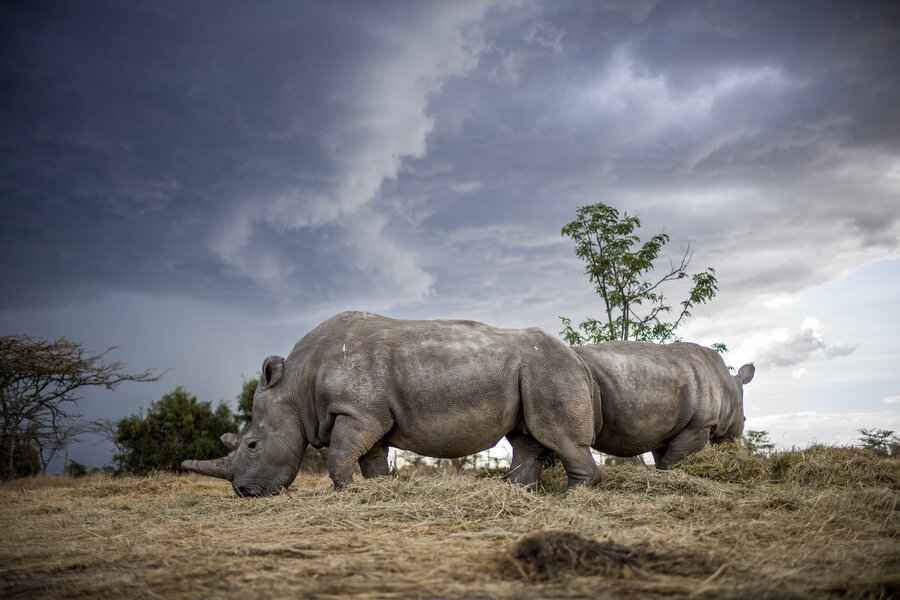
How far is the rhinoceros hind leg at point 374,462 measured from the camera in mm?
6848

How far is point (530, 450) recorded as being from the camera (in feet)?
21.7

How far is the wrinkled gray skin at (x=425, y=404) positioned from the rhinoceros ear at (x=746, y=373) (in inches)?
144

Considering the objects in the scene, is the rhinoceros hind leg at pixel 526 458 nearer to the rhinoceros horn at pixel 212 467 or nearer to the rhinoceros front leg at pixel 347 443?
the rhinoceros front leg at pixel 347 443

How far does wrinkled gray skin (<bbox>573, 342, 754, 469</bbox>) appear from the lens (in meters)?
7.00

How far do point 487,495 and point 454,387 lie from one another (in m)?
1.73

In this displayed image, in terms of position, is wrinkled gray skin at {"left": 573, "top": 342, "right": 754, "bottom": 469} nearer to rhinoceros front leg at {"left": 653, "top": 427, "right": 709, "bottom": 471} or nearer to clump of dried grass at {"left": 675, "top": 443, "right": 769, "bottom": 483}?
rhinoceros front leg at {"left": 653, "top": 427, "right": 709, "bottom": 471}

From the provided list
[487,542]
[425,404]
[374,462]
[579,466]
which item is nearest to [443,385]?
[425,404]

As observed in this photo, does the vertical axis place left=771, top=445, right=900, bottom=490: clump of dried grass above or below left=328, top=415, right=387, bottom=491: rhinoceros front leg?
below

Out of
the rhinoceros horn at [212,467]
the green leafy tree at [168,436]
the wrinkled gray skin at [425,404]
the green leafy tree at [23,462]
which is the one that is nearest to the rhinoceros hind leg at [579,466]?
the wrinkled gray skin at [425,404]

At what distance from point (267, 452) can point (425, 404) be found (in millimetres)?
1923

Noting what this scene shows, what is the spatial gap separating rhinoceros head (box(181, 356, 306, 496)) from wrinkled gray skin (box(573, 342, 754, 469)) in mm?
3516

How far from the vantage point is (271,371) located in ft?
23.0

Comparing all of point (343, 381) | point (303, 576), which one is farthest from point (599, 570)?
point (343, 381)

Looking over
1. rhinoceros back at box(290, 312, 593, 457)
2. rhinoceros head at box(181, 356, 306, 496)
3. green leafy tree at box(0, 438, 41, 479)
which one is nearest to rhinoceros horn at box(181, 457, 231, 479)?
rhinoceros head at box(181, 356, 306, 496)
